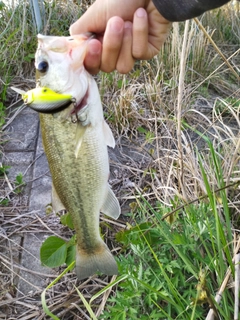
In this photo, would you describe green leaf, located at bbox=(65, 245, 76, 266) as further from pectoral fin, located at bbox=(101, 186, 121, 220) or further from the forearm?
the forearm

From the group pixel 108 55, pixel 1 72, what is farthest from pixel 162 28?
pixel 1 72

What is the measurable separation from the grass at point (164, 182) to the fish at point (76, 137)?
0.84ft

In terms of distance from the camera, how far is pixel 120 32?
5.88ft

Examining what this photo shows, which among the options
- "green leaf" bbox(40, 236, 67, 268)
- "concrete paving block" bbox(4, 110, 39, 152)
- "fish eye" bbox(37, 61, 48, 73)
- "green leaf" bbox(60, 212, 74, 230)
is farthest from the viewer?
"concrete paving block" bbox(4, 110, 39, 152)

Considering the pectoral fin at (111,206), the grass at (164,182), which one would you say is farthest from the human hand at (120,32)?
the pectoral fin at (111,206)

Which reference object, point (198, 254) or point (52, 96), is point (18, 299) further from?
point (52, 96)

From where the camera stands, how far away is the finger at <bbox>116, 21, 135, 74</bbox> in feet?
6.38

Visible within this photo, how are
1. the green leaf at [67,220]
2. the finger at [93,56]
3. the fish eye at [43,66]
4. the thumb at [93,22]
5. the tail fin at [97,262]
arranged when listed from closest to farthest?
the fish eye at [43,66] < the finger at [93,56] < the thumb at [93,22] < the tail fin at [97,262] < the green leaf at [67,220]

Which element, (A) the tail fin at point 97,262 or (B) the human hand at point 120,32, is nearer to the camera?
(B) the human hand at point 120,32

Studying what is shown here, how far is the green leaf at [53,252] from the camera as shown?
8.45ft

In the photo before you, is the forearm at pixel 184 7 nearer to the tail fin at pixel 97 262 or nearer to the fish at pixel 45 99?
the fish at pixel 45 99

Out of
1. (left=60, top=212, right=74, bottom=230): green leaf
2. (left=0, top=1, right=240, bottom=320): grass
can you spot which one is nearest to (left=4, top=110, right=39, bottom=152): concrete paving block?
(left=0, top=1, right=240, bottom=320): grass

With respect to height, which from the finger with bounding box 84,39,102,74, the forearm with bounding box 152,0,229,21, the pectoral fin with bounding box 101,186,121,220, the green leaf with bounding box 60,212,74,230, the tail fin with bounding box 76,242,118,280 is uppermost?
the forearm with bounding box 152,0,229,21


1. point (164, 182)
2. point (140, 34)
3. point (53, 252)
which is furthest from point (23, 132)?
point (140, 34)
